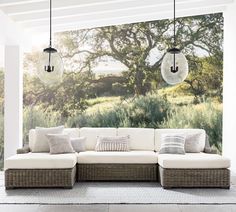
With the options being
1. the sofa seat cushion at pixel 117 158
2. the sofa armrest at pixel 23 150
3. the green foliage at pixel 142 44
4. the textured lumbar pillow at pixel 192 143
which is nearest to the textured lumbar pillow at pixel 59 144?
the sofa seat cushion at pixel 117 158

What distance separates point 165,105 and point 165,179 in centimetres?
311

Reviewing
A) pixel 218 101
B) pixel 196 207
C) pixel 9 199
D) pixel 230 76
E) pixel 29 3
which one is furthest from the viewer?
pixel 218 101

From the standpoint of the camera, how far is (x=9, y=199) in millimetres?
5094

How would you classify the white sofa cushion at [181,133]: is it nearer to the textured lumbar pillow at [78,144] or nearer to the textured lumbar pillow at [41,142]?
the textured lumbar pillow at [78,144]

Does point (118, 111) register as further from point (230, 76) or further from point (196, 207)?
point (196, 207)

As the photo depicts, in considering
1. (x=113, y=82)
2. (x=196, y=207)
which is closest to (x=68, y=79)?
(x=113, y=82)

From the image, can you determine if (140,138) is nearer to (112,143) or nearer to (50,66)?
(112,143)

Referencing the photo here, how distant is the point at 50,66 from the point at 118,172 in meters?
1.98

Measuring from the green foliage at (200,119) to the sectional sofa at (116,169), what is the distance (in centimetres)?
211

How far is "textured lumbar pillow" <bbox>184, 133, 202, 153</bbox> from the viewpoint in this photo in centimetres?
661

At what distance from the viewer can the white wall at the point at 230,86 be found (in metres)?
7.13

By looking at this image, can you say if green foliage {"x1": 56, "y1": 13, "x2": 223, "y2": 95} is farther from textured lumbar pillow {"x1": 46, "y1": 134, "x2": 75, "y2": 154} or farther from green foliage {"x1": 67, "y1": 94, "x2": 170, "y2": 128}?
textured lumbar pillow {"x1": 46, "y1": 134, "x2": 75, "y2": 154}

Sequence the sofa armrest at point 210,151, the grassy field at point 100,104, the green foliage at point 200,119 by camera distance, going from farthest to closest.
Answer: the grassy field at point 100,104
the green foliage at point 200,119
the sofa armrest at point 210,151

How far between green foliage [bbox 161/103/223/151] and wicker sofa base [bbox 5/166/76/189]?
3.48 meters
